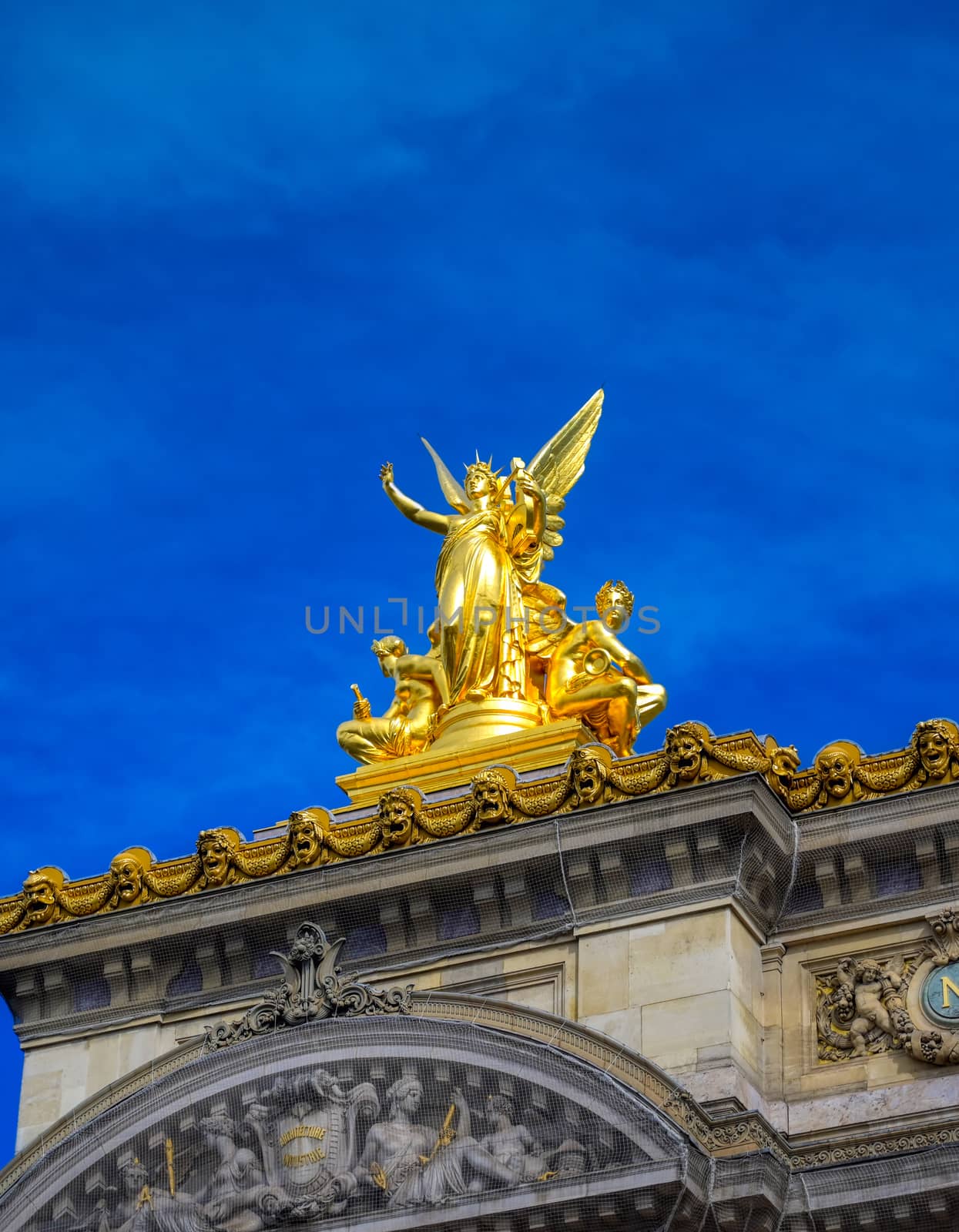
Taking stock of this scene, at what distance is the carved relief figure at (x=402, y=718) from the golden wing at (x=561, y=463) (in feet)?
6.27

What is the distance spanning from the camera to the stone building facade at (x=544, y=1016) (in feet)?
88.9

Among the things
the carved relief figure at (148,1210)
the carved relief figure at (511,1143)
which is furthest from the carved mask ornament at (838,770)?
the carved relief figure at (148,1210)

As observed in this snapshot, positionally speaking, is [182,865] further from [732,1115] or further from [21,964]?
[732,1115]

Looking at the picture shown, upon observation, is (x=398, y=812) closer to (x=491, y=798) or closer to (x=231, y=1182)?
(x=491, y=798)

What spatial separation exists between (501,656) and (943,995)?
6814mm

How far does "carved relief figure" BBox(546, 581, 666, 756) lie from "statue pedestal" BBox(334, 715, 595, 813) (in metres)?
0.24

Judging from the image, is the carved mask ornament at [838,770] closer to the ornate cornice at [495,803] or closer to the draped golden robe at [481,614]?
the ornate cornice at [495,803]

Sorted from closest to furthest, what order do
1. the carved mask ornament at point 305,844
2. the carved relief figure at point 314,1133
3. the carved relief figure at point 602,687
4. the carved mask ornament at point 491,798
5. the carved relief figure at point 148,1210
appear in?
the carved relief figure at point 314,1133 → the carved relief figure at point 148,1210 → the carved mask ornament at point 491,798 → the carved mask ornament at point 305,844 → the carved relief figure at point 602,687

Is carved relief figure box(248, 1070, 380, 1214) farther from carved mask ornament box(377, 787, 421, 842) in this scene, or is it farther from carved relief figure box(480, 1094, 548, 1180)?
carved mask ornament box(377, 787, 421, 842)

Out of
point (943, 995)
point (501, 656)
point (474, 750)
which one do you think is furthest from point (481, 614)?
point (943, 995)

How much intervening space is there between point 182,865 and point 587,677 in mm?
4569

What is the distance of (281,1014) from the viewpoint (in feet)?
95.3

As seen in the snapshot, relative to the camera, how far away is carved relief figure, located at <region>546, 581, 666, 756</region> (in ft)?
106

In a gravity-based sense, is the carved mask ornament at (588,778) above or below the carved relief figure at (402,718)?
below
